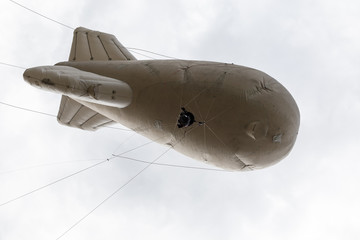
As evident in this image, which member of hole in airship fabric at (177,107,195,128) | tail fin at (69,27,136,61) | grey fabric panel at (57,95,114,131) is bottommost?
grey fabric panel at (57,95,114,131)

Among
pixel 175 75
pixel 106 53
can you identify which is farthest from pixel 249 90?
pixel 106 53

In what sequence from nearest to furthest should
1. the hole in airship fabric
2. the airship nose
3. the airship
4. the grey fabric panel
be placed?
the airship < the hole in airship fabric < the airship nose < the grey fabric panel

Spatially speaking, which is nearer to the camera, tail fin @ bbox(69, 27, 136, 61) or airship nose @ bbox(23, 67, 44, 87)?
airship nose @ bbox(23, 67, 44, 87)

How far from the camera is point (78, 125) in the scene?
7883mm

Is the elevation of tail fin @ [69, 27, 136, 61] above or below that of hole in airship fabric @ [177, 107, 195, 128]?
above

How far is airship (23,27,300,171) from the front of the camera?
452 cm

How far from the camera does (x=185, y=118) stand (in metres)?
4.78

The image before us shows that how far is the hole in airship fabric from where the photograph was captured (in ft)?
15.6

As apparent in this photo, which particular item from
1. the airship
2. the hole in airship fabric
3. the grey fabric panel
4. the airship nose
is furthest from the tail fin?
the hole in airship fabric

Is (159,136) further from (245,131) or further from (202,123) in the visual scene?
(245,131)

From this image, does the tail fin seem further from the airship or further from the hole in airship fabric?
the hole in airship fabric

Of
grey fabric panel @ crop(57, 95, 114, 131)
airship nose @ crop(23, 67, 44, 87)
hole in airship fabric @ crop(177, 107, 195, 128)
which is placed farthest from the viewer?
grey fabric panel @ crop(57, 95, 114, 131)

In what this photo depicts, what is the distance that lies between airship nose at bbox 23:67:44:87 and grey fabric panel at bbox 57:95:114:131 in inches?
87.5

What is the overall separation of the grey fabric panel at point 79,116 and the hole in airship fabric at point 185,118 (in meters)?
3.37
